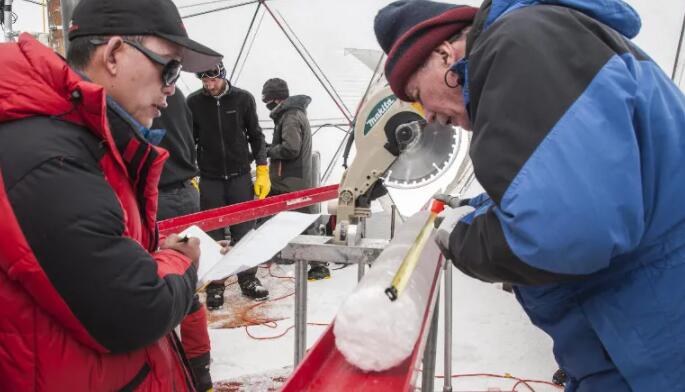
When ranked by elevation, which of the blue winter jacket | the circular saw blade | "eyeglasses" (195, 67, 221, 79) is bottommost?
"eyeglasses" (195, 67, 221, 79)

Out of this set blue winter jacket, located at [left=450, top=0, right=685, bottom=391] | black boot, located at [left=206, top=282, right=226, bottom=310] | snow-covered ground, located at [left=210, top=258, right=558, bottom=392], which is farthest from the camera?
black boot, located at [left=206, top=282, right=226, bottom=310]

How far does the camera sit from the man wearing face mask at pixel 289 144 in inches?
184

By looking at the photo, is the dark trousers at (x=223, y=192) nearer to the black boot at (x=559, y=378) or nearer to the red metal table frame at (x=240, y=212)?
the red metal table frame at (x=240, y=212)

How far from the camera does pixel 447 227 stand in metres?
1.30

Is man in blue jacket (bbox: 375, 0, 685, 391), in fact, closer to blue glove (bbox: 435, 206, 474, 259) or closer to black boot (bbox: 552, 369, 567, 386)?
blue glove (bbox: 435, 206, 474, 259)

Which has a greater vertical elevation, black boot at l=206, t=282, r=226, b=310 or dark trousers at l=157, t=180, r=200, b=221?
dark trousers at l=157, t=180, r=200, b=221

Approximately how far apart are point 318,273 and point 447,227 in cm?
370

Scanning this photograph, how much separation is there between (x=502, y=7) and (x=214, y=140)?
3.50 metres

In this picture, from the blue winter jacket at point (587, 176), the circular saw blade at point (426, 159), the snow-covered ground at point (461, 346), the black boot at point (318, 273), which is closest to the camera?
the blue winter jacket at point (587, 176)

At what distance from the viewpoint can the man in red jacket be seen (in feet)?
2.97

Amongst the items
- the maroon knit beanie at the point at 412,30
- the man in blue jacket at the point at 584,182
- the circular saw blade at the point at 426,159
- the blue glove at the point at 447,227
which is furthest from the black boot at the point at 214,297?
the man in blue jacket at the point at 584,182

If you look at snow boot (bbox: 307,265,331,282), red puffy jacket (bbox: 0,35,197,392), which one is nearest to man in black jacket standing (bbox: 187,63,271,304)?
snow boot (bbox: 307,265,331,282)

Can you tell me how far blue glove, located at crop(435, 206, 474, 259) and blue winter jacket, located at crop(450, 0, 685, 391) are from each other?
0.46 ft

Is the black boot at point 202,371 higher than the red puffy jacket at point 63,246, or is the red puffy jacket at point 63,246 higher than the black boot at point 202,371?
the red puffy jacket at point 63,246
